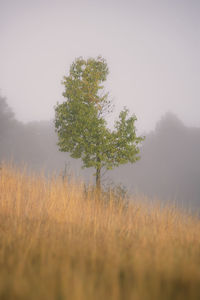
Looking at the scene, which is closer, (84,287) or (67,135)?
(84,287)

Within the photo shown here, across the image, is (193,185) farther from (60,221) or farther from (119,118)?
(60,221)

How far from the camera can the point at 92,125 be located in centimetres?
852

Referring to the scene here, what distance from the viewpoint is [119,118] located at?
8.69m

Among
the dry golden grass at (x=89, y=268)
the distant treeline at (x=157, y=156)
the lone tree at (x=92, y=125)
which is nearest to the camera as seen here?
the dry golden grass at (x=89, y=268)

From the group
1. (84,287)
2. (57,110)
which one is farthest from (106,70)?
(84,287)

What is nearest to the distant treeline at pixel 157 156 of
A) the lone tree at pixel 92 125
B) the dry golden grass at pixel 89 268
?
the lone tree at pixel 92 125

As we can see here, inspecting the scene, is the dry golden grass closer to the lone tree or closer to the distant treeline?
the lone tree

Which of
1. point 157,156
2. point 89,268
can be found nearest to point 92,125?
point 89,268

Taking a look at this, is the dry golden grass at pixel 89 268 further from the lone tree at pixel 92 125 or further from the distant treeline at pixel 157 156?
the distant treeline at pixel 157 156

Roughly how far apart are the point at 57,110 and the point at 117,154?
11.6 feet

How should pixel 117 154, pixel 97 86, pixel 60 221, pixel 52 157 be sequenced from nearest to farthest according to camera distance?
pixel 60 221 < pixel 117 154 < pixel 97 86 < pixel 52 157

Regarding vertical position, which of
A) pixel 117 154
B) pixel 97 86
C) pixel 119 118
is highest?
pixel 97 86

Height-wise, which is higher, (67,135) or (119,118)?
(119,118)

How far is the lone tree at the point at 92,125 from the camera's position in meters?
8.45
